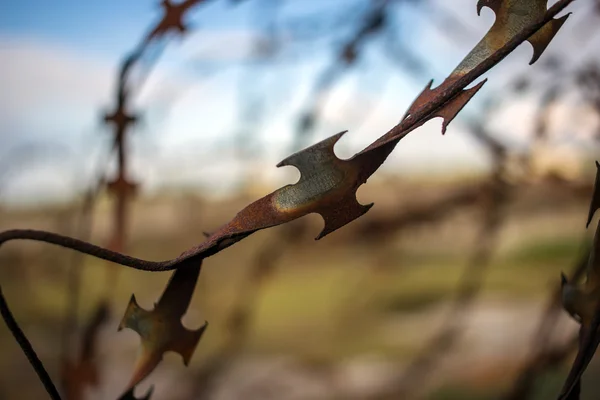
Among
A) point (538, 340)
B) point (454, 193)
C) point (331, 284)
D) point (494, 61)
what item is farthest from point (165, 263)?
point (331, 284)

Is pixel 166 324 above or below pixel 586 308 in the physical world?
above

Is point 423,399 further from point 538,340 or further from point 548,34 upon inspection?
point 548,34

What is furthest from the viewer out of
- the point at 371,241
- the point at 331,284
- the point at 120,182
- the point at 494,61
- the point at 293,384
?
the point at 331,284

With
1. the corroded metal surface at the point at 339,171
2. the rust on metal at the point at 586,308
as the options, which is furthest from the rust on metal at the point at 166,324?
the rust on metal at the point at 586,308

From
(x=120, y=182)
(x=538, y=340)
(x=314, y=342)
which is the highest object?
(x=314, y=342)

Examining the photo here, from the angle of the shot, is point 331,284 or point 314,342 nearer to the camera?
point 314,342

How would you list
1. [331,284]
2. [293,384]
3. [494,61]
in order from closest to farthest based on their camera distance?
[494,61]
[293,384]
[331,284]

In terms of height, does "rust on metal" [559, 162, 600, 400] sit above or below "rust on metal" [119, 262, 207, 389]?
below

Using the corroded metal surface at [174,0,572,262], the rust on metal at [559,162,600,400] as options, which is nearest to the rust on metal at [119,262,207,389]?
the corroded metal surface at [174,0,572,262]

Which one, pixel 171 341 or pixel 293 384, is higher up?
pixel 293 384

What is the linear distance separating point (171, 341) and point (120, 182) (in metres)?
0.19

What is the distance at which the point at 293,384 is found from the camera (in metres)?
1.49

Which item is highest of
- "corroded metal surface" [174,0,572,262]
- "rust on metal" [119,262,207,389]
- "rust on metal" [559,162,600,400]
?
"rust on metal" [119,262,207,389]

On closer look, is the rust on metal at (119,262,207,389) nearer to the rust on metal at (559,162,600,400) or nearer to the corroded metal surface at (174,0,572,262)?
the corroded metal surface at (174,0,572,262)
